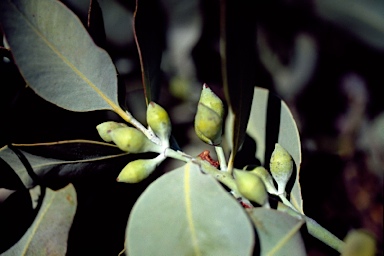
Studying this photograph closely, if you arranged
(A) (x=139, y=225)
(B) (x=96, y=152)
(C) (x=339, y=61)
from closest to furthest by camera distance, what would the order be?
1. (A) (x=139, y=225)
2. (B) (x=96, y=152)
3. (C) (x=339, y=61)

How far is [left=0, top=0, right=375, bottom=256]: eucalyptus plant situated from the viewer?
671 mm

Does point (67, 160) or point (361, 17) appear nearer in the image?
point (67, 160)

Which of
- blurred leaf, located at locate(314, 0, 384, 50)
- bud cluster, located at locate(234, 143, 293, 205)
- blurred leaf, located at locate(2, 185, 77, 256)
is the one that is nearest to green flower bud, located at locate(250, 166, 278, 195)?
bud cluster, located at locate(234, 143, 293, 205)

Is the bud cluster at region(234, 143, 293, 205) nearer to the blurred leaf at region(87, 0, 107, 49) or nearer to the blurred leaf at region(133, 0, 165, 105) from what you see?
the blurred leaf at region(133, 0, 165, 105)

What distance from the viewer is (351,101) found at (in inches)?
101

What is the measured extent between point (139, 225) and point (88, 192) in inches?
13.9

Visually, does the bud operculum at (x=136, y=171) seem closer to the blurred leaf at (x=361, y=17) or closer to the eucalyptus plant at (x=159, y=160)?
the eucalyptus plant at (x=159, y=160)

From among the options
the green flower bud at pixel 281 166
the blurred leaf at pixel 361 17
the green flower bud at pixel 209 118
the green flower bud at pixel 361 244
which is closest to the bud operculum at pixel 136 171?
the green flower bud at pixel 209 118

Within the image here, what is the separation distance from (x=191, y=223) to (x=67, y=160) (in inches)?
10.1

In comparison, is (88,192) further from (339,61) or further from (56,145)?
(339,61)

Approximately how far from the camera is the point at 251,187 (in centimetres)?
70

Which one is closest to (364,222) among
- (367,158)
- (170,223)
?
(367,158)

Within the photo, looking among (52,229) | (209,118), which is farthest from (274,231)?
(52,229)

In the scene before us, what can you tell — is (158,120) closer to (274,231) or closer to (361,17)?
(274,231)
